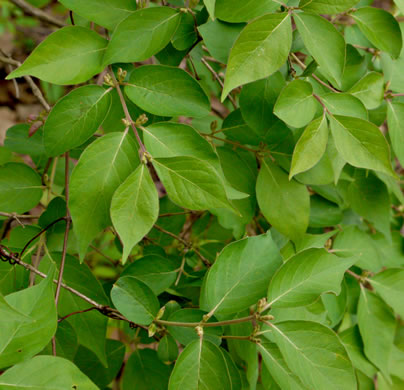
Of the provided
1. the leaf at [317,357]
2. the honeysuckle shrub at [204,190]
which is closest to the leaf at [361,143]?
the honeysuckle shrub at [204,190]

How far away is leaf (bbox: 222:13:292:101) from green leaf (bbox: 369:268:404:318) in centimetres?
58

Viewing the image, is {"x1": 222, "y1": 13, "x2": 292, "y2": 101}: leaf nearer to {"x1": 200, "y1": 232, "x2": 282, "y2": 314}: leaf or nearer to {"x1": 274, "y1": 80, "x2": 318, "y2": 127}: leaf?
{"x1": 274, "y1": 80, "x2": 318, "y2": 127}: leaf

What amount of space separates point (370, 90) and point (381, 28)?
0.12 metres

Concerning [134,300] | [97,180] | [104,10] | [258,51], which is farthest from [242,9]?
[134,300]

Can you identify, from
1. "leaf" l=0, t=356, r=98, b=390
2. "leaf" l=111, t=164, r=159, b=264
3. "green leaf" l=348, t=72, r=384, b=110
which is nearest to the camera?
"leaf" l=0, t=356, r=98, b=390

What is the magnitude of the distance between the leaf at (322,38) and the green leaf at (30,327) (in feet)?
1.77

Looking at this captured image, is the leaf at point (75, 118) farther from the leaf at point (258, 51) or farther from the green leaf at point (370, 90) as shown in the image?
the green leaf at point (370, 90)

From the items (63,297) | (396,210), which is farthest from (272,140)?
(396,210)

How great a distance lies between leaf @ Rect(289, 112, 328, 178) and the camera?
696 mm

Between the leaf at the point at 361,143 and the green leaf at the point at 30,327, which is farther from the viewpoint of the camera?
the leaf at the point at 361,143

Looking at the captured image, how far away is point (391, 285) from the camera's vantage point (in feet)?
3.16

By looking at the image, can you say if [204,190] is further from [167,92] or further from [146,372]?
[146,372]

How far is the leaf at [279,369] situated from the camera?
63cm

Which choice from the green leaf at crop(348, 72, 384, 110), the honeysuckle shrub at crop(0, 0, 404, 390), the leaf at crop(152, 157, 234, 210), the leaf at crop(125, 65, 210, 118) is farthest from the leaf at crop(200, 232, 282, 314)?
the green leaf at crop(348, 72, 384, 110)
